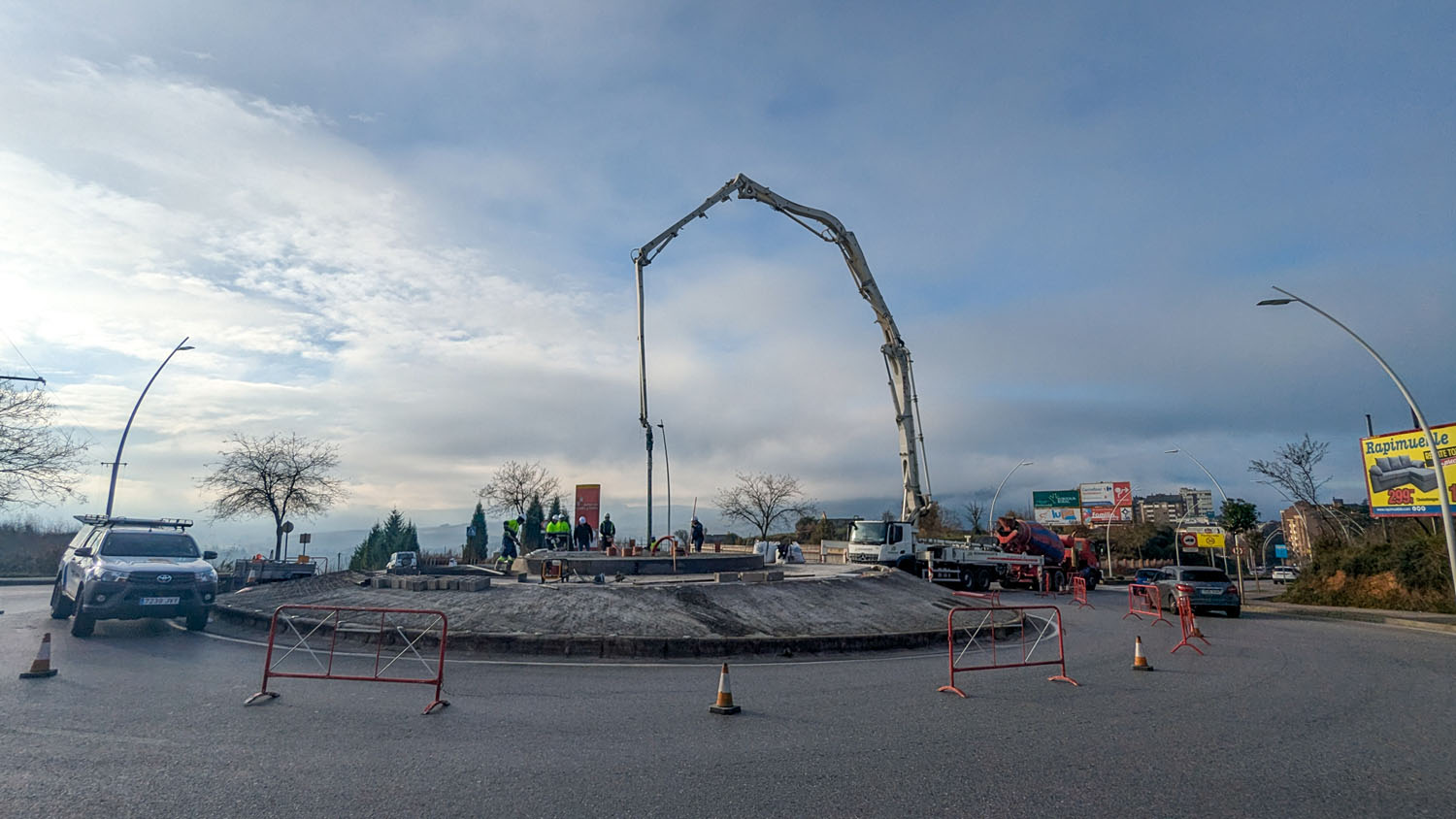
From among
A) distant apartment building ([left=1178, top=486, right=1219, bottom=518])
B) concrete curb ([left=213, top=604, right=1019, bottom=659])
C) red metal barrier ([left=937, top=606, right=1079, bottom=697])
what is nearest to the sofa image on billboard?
Answer: red metal barrier ([left=937, top=606, right=1079, bottom=697])

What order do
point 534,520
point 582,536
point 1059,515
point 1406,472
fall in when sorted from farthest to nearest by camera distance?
point 1059,515 < point 534,520 < point 582,536 < point 1406,472

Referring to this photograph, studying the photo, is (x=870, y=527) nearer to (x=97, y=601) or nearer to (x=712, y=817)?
(x=97, y=601)

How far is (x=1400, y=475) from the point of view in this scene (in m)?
28.1

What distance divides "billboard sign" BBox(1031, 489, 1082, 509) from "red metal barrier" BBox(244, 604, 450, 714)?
7510cm

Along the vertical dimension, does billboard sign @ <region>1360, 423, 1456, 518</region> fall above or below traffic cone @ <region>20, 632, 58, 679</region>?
above

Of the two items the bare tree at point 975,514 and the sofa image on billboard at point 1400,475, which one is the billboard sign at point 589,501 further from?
the bare tree at point 975,514

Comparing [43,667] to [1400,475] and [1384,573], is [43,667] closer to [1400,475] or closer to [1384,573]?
[1384,573]

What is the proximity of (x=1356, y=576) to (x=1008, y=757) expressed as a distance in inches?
1169

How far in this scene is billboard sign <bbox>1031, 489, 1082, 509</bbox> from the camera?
7769 centimetres

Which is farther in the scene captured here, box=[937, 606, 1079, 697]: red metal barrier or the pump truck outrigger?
the pump truck outrigger

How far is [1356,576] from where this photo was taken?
27.8 metres

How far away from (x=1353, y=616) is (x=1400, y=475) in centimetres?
913

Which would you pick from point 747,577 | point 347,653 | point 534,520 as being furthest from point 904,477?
point 534,520

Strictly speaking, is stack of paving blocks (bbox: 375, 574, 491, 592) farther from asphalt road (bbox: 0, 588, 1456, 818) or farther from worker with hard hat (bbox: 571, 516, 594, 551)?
worker with hard hat (bbox: 571, 516, 594, 551)
